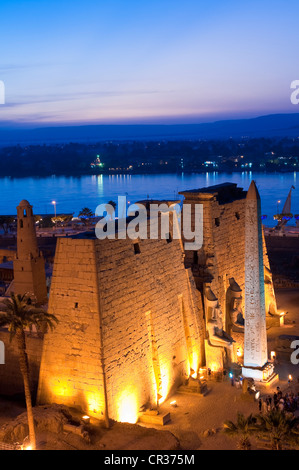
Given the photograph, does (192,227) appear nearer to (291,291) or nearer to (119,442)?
(119,442)

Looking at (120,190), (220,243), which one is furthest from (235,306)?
(120,190)

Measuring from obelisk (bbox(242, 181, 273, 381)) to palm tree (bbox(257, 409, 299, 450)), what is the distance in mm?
5849

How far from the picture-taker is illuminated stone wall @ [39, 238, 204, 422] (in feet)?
55.1

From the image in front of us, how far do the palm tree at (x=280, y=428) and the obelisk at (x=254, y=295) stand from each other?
5849 millimetres

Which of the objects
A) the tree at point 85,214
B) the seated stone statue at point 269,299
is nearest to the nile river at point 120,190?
the tree at point 85,214

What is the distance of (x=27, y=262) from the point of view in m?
26.2

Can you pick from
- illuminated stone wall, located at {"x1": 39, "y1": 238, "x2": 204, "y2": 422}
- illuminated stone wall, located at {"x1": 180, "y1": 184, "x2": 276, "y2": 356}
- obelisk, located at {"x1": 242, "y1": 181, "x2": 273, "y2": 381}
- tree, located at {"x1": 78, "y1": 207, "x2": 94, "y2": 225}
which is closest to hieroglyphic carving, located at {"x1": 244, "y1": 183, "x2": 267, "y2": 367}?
obelisk, located at {"x1": 242, "y1": 181, "x2": 273, "y2": 381}

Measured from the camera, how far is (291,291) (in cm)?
3541

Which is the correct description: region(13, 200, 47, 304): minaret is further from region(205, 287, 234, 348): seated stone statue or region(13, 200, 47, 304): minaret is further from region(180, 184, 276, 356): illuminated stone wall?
region(205, 287, 234, 348): seated stone statue

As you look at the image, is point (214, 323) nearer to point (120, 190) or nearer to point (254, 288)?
point (254, 288)

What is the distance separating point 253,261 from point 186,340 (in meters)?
4.40

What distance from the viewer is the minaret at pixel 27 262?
26.2m

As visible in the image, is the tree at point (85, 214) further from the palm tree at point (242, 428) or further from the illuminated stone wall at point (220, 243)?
the palm tree at point (242, 428)

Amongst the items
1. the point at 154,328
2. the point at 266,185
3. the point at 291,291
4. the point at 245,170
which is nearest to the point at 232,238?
the point at 154,328
